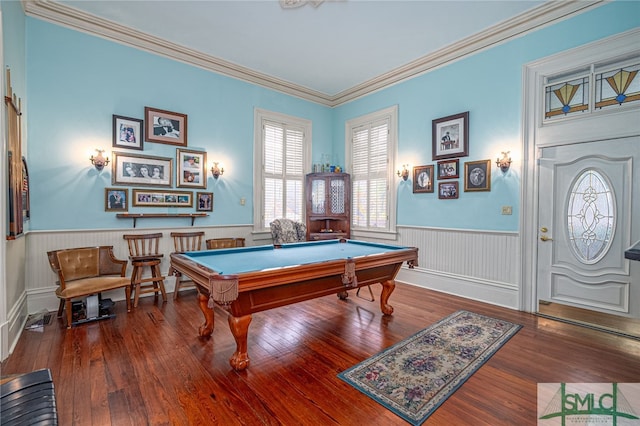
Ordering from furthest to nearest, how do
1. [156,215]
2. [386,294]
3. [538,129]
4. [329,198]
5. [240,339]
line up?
[329,198], [156,215], [538,129], [386,294], [240,339]

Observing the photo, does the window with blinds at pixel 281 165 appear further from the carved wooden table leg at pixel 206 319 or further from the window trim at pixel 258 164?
the carved wooden table leg at pixel 206 319

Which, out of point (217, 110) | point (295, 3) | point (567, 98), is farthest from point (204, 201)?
point (567, 98)

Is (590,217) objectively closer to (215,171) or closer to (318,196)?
(318,196)

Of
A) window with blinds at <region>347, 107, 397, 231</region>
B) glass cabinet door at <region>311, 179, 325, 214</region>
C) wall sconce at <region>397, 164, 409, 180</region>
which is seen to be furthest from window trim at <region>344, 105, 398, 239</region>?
glass cabinet door at <region>311, 179, 325, 214</region>

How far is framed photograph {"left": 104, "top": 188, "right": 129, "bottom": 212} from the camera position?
430cm

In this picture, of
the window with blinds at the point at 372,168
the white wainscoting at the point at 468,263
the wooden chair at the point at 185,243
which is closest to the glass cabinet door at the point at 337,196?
the window with blinds at the point at 372,168

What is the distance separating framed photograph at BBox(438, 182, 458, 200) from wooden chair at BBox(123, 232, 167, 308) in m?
4.52

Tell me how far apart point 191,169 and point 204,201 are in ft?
1.90

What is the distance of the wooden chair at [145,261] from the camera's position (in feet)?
13.8

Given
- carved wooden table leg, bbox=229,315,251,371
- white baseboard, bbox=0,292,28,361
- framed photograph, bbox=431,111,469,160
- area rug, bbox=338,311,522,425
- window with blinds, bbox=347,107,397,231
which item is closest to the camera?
area rug, bbox=338,311,522,425

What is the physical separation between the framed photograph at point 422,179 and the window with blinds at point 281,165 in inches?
94.7

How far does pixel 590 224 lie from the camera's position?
11.9ft

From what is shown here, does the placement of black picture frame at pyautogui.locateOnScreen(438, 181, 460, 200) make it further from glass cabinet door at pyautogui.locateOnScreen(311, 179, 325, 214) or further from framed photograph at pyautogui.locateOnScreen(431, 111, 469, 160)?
glass cabinet door at pyautogui.locateOnScreen(311, 179, 325, 214)

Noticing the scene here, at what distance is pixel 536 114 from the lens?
13.1 ft
